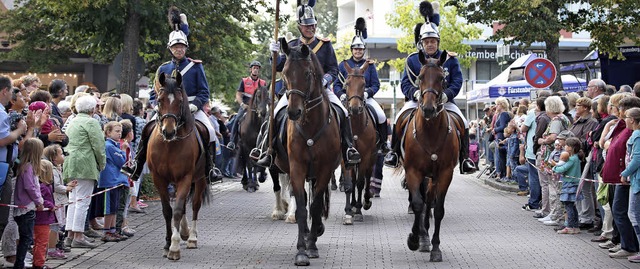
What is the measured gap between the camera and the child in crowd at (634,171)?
12.5 meters

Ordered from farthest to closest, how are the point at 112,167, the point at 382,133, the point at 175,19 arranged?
1. the point at 382,133
2. the point at 112,167
3. the point at 175,19

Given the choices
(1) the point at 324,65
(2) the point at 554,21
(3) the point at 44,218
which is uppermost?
(2) the point at 554,21

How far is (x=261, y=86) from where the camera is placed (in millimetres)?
21391

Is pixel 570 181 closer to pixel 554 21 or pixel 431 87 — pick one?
pixel 431 87

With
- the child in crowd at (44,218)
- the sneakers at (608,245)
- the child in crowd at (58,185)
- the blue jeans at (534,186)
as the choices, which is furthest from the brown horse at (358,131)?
the child in crowd at (44,218)

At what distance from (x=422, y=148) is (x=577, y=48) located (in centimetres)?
6948

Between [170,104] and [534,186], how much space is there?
919 centimetres

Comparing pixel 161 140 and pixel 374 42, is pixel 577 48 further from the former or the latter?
pixel 161 140

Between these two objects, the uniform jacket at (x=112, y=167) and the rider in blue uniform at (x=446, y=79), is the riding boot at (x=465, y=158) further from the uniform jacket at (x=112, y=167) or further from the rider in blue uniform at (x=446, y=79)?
the uniform jacket at (x=112, y=167)

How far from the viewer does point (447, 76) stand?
47.2 ft

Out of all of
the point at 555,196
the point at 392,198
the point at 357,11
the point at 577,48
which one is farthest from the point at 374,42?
the point at 555,196

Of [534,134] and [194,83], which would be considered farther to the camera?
[534,134]

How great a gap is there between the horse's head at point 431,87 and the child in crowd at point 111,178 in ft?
15.2

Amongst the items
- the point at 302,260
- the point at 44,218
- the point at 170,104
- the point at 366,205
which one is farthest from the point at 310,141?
the point at 366,205
